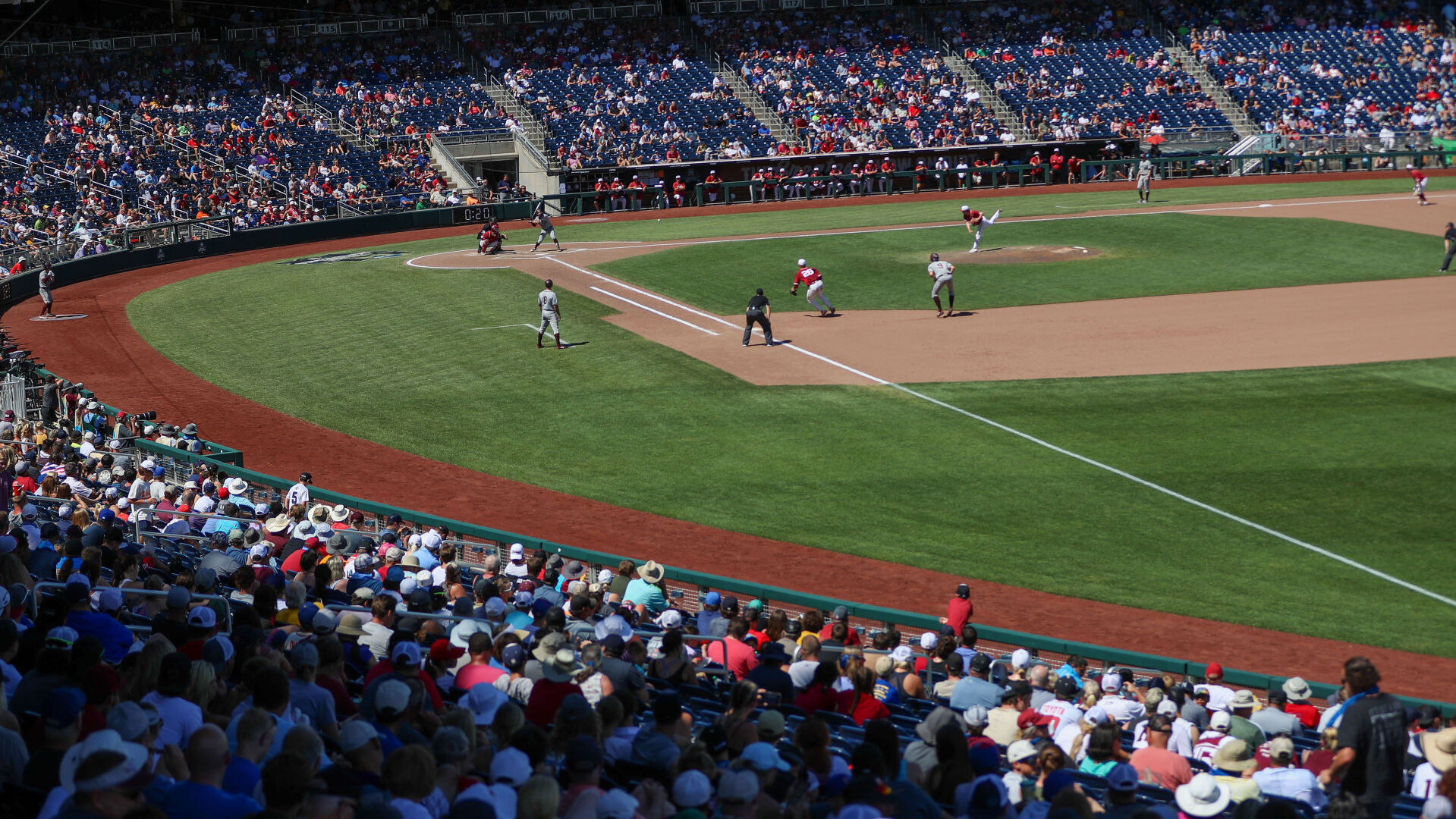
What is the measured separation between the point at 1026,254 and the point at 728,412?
1743 cm

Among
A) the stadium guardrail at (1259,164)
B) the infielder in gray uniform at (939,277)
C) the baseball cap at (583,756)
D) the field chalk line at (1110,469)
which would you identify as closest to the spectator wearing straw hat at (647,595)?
the baseball cap at (583,756)

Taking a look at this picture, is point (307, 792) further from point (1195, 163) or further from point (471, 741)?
point (1195, 163)

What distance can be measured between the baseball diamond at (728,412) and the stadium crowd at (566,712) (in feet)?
0.12

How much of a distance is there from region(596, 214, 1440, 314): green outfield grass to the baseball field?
0.53 ft

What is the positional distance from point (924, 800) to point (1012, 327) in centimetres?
2508

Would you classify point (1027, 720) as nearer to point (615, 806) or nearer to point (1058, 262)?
point (615, 806)

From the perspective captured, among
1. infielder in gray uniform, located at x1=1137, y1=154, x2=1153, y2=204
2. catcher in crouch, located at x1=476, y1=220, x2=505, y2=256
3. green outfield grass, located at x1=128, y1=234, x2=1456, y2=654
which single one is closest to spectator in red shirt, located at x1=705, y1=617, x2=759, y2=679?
green outfield grass, located at x1=128, y1=234, x2=1456, y2=654

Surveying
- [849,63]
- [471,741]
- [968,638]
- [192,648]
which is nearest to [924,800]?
[471,741]

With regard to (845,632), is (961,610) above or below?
below

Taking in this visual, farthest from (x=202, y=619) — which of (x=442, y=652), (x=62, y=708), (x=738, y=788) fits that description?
(x=738, y=788)

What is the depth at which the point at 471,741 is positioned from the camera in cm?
683

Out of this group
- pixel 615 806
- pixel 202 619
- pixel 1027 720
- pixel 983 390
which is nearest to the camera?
pixel 615 806

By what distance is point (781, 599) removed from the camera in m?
15.0

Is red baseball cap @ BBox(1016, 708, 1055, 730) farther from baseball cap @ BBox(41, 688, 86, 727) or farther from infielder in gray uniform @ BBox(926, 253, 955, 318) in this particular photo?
infielder in gray uniform @ BBox(926, 253, 955, 318)
